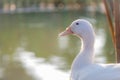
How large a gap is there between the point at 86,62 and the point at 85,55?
0.05 meters

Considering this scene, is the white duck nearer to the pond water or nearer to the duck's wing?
the duck's wing

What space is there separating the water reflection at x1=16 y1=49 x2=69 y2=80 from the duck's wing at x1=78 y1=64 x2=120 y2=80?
2.36 metres

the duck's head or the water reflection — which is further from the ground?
the water reflection

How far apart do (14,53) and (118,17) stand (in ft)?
12.6

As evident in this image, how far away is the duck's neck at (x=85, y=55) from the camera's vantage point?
2623mm

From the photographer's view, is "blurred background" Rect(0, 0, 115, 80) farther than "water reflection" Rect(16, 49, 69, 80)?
Yes

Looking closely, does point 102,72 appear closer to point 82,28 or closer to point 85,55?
point 85,55

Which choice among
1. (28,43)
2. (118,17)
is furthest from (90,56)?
(28,43)

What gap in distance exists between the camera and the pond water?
5.25 m

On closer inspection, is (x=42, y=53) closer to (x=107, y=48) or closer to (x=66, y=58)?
(x=66, y=58)

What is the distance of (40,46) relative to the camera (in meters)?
7.12

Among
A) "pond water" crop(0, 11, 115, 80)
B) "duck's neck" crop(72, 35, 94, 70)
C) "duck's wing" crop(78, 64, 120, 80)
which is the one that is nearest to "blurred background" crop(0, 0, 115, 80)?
"pond water" crop(0, 11, 115, 80)

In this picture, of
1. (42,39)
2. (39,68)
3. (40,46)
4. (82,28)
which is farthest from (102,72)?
(42,39)

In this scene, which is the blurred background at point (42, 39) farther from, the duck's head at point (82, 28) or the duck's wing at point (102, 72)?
the duck's wing at point (102, 72)
